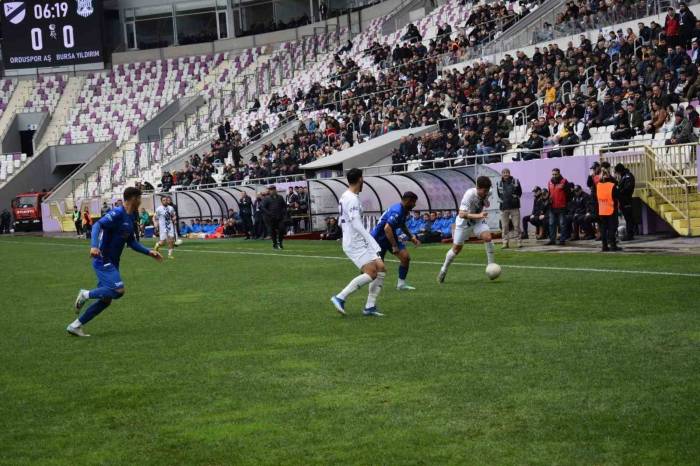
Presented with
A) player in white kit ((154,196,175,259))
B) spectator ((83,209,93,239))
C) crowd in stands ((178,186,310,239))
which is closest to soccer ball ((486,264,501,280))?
player in white kit ((154,196,175,259))

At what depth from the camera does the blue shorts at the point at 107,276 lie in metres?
14.2

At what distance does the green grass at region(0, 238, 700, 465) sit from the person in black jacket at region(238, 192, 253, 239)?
24041mm

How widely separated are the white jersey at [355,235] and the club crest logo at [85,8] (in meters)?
61.7

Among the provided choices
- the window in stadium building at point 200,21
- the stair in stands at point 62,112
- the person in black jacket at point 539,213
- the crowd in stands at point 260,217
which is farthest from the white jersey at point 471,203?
the window in stadium building at point 200,21

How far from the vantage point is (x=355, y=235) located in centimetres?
1445

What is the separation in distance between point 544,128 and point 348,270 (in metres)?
11.9

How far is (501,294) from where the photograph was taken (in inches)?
651

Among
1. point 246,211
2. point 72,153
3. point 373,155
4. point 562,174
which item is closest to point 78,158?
point 72,153

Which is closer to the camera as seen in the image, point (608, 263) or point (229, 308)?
point (229, 308)

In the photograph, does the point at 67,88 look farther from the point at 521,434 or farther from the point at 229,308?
the point at 521,434

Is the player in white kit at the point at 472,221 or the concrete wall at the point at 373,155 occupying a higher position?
the concrete wall at the point at 373,155

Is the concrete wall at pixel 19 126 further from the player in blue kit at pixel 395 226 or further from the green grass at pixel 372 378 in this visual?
the player in blue kit at pixel 395 226

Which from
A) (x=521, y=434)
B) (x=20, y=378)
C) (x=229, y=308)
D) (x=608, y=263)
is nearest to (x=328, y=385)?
(x=521, y=434)

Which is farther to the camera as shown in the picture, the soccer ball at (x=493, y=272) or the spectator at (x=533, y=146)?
the spectator at (x=533, y=146)
